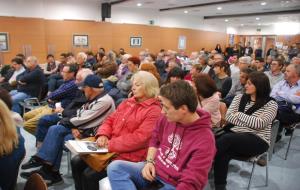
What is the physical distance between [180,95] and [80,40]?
964 centimetres

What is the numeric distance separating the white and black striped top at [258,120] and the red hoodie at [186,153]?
958 millimetres

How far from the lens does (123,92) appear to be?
4.25 metres

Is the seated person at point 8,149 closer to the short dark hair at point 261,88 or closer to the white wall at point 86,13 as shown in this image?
the short dark hair at point 261,88

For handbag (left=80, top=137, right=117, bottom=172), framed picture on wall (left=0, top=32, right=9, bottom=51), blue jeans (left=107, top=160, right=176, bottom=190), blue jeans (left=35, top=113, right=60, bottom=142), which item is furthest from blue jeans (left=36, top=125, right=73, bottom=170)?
framed picture on wall (left=0, top=32, right=9, bottom=51)

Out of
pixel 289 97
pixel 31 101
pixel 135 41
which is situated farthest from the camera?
pixel 135 41

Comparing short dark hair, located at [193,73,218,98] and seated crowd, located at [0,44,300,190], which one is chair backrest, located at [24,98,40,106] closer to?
seated crowd, located at [0,44,300,190]

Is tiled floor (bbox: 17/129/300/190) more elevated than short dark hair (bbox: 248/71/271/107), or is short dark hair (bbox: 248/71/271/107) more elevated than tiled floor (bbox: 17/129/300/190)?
short dark hair (bbox: 248/71/271/107)

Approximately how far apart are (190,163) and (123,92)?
111 inches

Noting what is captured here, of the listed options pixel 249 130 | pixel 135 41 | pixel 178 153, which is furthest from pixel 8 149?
pixel 135 41

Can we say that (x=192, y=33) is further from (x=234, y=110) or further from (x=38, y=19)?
(x=234, y=110)

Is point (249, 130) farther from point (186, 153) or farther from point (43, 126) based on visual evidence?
point (43, 126)

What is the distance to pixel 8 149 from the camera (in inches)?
69.3

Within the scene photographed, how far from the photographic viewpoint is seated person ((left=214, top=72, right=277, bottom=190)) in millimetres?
2377

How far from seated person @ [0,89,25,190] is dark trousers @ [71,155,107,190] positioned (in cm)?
45
